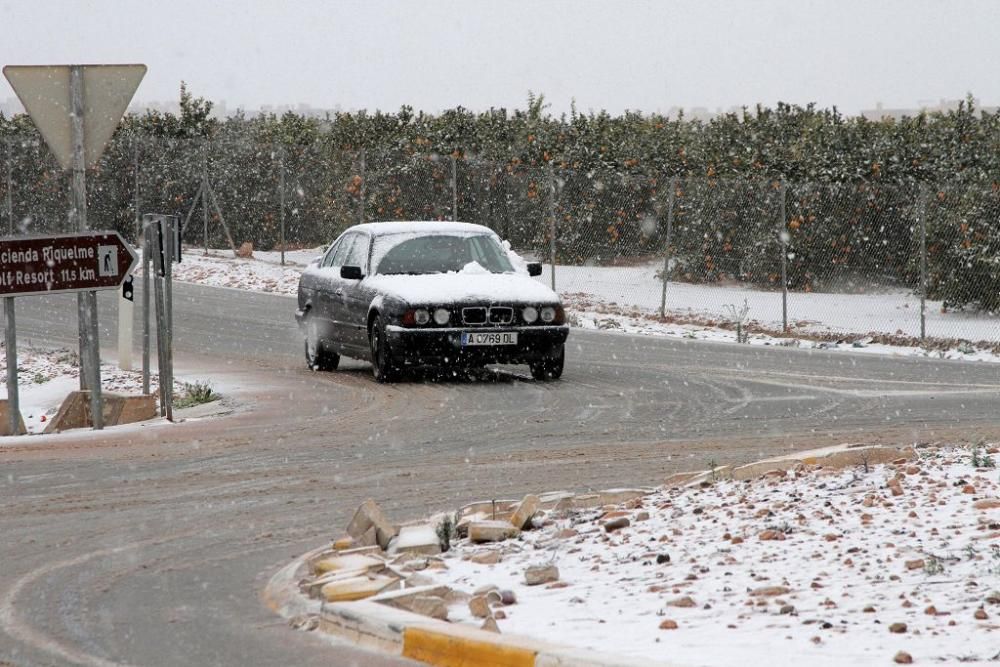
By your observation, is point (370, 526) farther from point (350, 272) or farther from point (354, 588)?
point (350, 272)

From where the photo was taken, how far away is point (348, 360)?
20.8m

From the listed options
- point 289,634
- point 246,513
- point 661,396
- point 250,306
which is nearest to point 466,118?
point 250,306

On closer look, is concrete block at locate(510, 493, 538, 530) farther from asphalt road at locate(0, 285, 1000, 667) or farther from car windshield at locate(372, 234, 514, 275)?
car windshield at locate(372, 234, 514, 275)

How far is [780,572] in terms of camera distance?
699 cm

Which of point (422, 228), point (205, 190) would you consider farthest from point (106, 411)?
point (205, 190)

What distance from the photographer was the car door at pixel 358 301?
1764 centimetres

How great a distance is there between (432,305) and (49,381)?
511cm

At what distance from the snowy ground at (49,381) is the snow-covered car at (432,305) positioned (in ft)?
6.13

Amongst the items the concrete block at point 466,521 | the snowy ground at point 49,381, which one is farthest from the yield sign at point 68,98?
the concrete block at point 466,521

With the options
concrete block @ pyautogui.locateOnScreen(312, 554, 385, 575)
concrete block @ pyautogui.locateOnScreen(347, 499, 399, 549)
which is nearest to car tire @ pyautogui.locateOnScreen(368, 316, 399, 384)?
concrete block @ pyautogui.locateOnScreen(347, 499, 399, 549)

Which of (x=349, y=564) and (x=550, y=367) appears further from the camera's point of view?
(x=550, y=367)

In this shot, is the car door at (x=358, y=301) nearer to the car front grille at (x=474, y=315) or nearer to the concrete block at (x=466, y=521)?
the car front grille at (x=474, y=315)

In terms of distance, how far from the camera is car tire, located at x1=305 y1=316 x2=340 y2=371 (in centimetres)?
1898

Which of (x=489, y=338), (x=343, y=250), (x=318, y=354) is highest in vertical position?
(x=343, y=250)
